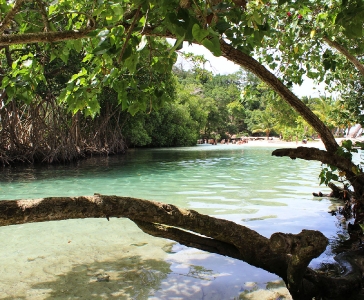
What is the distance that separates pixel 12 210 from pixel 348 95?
7.25m

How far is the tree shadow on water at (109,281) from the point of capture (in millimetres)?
2969

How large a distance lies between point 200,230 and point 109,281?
1.33 m

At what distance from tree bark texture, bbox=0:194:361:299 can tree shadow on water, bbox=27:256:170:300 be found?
2.86ft

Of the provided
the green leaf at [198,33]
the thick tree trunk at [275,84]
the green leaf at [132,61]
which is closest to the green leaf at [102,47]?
the green leaf at [132,61]

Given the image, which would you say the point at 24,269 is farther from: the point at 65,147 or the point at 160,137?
the point at 160,137

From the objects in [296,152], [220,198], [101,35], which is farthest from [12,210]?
[220,198]

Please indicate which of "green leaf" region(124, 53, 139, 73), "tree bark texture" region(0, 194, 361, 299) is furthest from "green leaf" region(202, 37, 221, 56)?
"tree bark texture" region(0, 194, 361, 299)

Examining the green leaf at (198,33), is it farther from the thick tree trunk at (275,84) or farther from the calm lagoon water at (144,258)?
the calm lagoon water at (144,258)

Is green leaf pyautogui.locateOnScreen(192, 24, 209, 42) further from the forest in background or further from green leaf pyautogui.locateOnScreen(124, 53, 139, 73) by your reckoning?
the forest in background

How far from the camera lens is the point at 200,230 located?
2.39 meters

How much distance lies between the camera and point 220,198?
7.47 m

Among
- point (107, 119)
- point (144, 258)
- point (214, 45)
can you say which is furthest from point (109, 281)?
point (107, 119)

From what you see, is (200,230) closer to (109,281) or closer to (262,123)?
(109,281)

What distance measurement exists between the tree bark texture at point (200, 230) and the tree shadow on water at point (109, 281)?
0.87 metres
